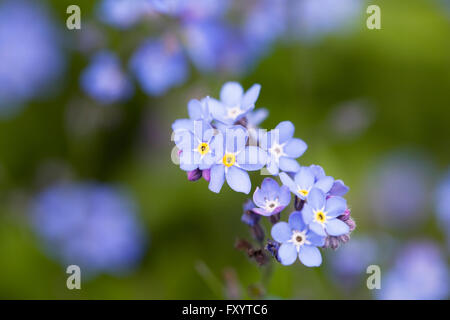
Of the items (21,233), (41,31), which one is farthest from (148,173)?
(41,31)

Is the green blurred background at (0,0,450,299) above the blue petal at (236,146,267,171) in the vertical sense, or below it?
above

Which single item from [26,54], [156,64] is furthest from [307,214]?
[26,54]

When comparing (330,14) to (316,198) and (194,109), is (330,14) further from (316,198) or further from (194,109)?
(316,198)

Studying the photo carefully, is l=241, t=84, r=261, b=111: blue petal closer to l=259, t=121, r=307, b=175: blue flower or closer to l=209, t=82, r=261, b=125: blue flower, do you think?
l=209, t=82, r=261, b=125: blue flower

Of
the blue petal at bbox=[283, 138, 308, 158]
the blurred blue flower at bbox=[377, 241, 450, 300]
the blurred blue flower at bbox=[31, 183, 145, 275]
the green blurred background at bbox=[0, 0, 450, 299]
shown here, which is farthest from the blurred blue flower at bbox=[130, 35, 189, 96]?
the blurred blue flower at bbox=[377, 241, 450, 300]

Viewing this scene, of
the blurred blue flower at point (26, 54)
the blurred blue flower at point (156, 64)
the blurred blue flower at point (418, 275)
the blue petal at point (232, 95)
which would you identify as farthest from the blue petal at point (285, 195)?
the blurred blue flower at point (26, 54)
